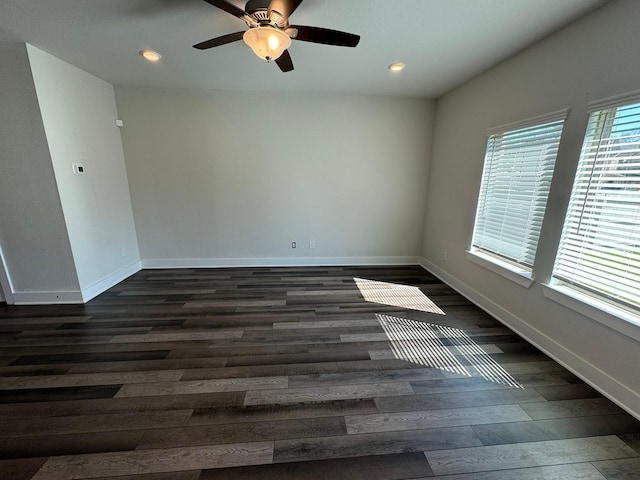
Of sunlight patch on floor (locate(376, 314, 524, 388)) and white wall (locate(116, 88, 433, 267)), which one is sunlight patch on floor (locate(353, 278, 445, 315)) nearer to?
sunlight patch on floor (locate(376, 314, 524, 388))

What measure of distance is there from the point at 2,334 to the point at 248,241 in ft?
8.69

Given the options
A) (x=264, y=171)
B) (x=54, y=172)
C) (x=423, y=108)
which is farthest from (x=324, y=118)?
(x=54, y=172)

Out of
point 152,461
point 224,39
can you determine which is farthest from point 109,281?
point 224,39

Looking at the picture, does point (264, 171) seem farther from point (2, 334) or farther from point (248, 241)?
point (2, 334)

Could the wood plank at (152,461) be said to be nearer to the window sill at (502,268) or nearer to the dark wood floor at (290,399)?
the dark wood floor at (290,399)

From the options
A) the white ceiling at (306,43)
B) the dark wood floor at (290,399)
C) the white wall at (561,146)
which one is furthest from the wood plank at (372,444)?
the white ceiling at (306,43)

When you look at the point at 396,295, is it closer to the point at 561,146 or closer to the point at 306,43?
the point at 561,146

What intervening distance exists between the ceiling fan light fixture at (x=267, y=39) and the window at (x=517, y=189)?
7.28ft

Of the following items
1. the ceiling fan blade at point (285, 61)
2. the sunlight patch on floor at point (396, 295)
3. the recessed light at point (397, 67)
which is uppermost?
the recessed light at point (397, 67)

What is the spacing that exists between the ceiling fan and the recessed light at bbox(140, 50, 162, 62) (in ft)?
3.44

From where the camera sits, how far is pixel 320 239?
425cm

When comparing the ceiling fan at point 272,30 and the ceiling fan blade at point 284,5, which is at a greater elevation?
the ceiling fan blade at point 284,5

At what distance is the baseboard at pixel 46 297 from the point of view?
287cm

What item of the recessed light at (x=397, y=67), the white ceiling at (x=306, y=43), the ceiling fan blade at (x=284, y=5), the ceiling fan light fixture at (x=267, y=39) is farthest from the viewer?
the recessed light at (x=397, y=67)
